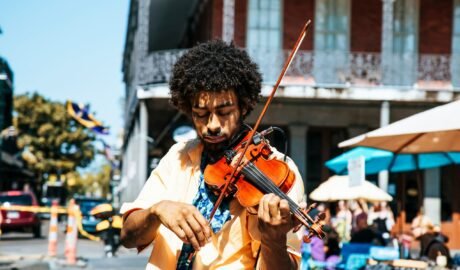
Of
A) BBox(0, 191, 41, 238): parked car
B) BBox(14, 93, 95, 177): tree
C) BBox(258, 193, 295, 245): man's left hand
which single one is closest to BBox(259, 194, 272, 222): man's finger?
BBox(258, 193, 295, 245): man's left hand

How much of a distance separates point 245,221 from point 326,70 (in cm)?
2138

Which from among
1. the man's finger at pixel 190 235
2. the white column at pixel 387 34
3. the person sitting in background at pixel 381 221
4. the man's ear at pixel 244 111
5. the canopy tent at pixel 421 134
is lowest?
the person sitting in background at pixel 381 221

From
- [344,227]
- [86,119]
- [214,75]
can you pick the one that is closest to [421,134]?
[344,227]

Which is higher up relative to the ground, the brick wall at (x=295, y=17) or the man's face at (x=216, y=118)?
the brick wall at (x=295, y=17)

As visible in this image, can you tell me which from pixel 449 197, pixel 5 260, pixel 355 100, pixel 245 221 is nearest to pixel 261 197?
pixel 245 221

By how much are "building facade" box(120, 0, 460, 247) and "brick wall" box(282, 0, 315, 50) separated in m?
0.03

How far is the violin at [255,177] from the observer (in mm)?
2672

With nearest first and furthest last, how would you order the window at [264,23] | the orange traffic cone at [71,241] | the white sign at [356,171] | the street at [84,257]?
the white sign at [356,171] < the street at [84,257] < the orange traffic cone at [71,241] < the window at [264,23]

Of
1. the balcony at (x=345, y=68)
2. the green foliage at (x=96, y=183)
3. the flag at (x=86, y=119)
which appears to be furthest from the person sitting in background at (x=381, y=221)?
the green foliage at (x=96, y=183)

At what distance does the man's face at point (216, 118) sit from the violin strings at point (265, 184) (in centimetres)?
16

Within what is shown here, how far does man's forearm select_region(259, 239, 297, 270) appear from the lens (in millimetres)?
2693

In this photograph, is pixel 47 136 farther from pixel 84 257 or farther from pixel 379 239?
pixel 379 239

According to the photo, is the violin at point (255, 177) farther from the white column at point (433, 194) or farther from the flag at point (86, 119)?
the flag at point (86, 119)

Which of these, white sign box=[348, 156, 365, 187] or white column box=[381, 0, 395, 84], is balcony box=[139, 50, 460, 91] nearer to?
white column box=[381, 0, 395, 84]
